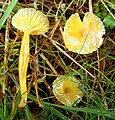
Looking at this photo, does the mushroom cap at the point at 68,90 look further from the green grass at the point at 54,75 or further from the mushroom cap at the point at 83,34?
the mushroom cap at the point at 83,34

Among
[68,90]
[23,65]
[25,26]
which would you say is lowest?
[68,90]

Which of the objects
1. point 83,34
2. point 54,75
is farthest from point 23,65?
point 83,34

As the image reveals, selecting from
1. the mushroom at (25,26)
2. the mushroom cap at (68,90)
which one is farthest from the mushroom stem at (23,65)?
the mushroom cap at (68,90)

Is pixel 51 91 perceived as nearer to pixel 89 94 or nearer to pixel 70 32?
pixel 89 94

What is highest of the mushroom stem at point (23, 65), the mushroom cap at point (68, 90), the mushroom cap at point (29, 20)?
the mushroom cap at point (29, 20)

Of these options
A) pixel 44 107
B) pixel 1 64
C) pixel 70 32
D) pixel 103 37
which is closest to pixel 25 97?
pixel 44 107

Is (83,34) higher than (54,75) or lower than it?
higher

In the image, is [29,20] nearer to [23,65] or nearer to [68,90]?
[23,65]
